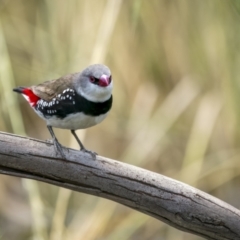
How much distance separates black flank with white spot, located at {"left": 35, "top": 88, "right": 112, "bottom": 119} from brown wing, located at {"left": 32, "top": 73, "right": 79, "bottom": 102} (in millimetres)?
23

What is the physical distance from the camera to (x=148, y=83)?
278 cm

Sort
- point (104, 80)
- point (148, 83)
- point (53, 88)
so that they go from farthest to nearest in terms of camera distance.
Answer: point (148, 83) → point (53, 88) → point (104, 80)

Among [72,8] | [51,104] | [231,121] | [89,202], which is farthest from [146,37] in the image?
[51,104]

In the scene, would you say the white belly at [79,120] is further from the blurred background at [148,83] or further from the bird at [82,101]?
the blurred background at [148,83]

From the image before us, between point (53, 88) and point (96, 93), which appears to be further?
point (53, 88)

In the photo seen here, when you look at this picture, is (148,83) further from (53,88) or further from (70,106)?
(70,106)

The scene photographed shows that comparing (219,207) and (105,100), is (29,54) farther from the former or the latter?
(219,207)

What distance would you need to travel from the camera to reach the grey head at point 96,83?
1466 mm

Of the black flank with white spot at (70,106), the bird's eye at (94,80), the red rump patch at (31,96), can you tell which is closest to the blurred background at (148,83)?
the red rump patch at (31,96)

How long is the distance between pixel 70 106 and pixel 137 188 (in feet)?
0.99

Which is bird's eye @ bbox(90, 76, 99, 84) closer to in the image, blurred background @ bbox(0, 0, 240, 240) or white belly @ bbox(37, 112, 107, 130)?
white belly @ bbox(37, 112, 107, 130)

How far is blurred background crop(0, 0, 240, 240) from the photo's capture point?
2.43m

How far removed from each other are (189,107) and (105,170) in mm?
1317

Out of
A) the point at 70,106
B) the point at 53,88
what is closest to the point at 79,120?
the point at 70,106
